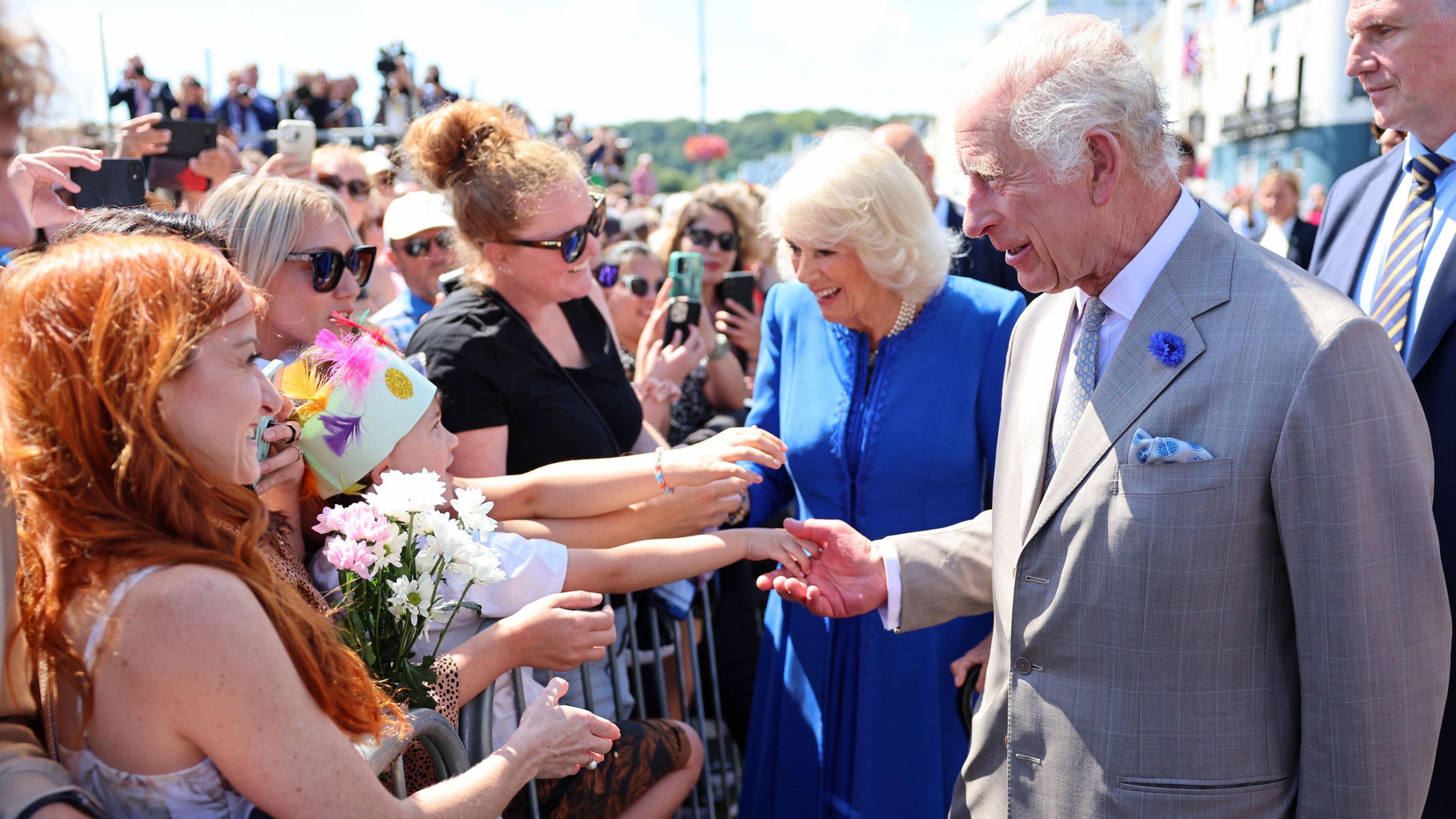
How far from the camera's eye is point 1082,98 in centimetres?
191

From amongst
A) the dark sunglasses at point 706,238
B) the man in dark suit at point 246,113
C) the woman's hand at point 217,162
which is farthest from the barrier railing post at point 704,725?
the man in dark suit at point 246,113

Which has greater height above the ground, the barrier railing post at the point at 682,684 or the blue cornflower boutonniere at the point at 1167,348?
the blue cornflower boutonniere at the point at 1167,348

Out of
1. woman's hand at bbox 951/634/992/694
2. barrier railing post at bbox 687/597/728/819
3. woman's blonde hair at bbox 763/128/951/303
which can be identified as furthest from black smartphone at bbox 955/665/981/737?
woman's blonde hair at bbox 763/128/951/303

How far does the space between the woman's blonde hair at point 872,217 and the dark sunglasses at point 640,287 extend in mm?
2156

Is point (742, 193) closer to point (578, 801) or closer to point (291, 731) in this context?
point (578, 801)

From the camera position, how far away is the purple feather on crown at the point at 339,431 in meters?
2.32

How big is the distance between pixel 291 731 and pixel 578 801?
1240mm

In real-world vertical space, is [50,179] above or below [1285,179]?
above

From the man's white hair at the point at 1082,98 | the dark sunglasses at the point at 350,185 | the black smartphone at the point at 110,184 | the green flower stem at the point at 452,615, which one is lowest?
the green flower stem at the point at 452,615

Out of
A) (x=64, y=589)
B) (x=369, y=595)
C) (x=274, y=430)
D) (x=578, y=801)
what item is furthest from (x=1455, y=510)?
(x=64, y=589)

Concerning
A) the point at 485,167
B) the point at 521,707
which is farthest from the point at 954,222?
the point at 521,707

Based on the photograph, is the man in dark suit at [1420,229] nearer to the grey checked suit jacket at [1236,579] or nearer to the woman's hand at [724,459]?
the grey checked suit jacket at [1236,579]

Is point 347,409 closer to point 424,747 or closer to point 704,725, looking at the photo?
point 424,747

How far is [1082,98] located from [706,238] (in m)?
4.25
